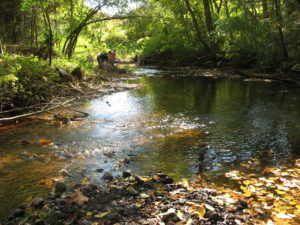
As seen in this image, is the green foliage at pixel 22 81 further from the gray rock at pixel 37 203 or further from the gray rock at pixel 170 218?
the gray rock at pixel 170 218

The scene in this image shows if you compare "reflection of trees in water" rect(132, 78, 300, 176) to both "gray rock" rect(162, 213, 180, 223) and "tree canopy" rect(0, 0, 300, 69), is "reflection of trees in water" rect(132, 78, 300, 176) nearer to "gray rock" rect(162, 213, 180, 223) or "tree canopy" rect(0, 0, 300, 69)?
"gray rock" rect(162, 213, 180, 223)

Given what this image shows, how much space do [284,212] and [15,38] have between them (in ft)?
76.5

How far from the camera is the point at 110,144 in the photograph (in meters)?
7.45

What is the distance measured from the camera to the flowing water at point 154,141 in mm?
5805

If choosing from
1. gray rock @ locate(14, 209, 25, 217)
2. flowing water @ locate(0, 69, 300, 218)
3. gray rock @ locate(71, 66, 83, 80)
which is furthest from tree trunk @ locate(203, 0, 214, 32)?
gray rock @ locate(14, 209, 25, 217)

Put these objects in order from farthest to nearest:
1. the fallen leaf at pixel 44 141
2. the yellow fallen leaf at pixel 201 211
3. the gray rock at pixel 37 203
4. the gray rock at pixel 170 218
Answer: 1. the fallen leaf at pixel 44 141
2. the gray rock at pixel 37 203
3. the yellow fallen leaf at pixel 201 211
4. the gray rock at pixel 170 218

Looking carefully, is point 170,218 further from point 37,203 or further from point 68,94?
point 68,94

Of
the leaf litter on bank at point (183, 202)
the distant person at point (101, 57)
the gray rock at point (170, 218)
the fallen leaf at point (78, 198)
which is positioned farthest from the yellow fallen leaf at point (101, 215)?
the distant person at point (101, 57)

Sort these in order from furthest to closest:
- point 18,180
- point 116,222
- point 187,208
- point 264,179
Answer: point 18,180 → point 264,179 → point 187,208 → point 116,222

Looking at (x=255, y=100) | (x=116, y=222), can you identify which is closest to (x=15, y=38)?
(x=255, y=100)

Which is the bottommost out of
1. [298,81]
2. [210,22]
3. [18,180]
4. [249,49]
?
[18,180]

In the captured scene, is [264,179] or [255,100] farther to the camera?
[255,100]

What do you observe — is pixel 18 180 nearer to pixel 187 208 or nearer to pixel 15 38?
pixel 187 208

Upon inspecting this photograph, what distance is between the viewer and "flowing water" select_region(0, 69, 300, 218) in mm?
5805
